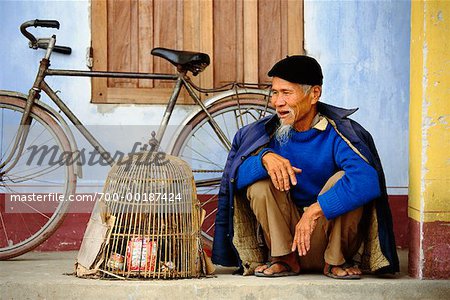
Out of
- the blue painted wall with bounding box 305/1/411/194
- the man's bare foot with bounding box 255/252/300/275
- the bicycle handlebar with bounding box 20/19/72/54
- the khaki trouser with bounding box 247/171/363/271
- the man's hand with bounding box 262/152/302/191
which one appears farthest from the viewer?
the blue painted wall with bounding box 305/1/411/194

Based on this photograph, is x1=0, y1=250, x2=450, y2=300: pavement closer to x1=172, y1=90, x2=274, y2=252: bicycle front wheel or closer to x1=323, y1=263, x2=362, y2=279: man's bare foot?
x1=323, y1=263, x2=362, y2=279: man's bare foot

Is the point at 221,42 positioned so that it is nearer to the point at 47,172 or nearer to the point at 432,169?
the point at 47,172

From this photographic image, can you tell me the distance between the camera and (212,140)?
→ 5578 millimetres

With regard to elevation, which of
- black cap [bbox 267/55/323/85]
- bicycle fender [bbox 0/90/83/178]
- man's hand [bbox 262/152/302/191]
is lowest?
man's hand [bbox 262/152/302/191]

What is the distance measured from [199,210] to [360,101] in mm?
1753

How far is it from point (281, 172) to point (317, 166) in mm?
346

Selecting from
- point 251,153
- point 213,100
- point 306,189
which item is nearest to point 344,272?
point 306,189

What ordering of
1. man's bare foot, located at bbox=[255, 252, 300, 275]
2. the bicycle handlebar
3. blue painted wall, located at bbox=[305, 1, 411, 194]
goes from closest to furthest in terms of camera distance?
man's bare foot, located at bbox=[255, 252, 300, 275]
the bicycle handlebar
blue painted wall, located at bbox=[305, 1, 411, 194]

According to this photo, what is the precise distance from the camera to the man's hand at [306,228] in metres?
4.12

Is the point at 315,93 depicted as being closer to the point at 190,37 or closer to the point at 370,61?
the point at 370,61

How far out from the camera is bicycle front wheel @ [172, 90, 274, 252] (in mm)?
5215

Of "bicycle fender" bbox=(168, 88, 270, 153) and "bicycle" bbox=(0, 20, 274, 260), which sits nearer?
"bicycle" bbox=(0, 20, 274, 260)

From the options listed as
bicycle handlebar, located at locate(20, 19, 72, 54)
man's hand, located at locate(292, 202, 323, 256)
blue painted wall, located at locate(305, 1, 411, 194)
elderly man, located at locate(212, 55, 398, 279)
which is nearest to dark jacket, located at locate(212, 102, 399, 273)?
elderly man, located at locate(212, 55, 398, 279)

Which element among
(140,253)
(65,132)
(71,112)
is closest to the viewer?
(140,253)
